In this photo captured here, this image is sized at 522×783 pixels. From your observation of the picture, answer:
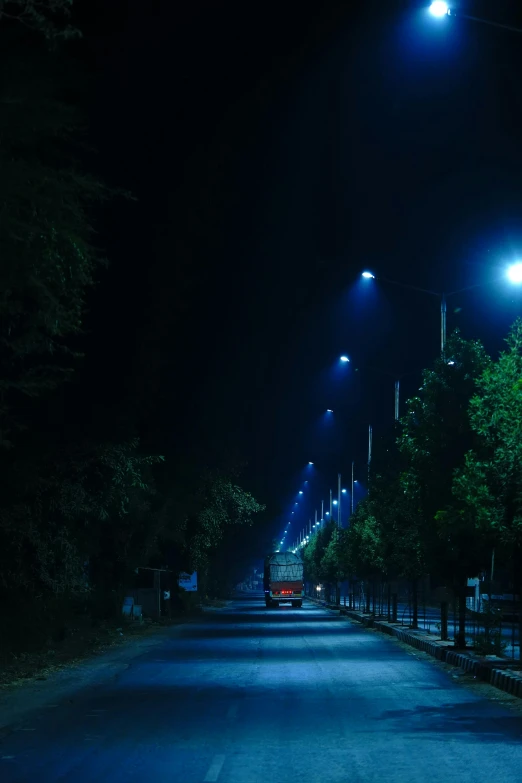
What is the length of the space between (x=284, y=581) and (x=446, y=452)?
69.6 metres

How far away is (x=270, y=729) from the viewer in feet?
52.0

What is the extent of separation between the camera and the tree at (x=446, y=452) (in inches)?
1161

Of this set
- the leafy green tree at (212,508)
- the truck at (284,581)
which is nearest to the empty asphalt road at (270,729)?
the leafy green tree at (212,508)

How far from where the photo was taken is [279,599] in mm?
97062

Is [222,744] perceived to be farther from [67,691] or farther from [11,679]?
[11,679]

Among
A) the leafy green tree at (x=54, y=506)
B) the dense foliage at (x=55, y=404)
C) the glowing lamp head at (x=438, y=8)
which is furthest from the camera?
the leafy green tree at (x=54, y=506)

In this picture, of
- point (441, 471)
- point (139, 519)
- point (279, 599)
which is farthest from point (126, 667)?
point (279, 599)

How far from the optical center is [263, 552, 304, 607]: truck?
9700cm

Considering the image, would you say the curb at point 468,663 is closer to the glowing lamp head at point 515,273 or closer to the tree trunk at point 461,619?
the tree trunk at point 461,619

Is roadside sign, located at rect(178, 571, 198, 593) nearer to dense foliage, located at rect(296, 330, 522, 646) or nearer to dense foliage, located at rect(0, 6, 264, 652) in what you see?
dense foliage, located at rect(0, 6, 264, 652)

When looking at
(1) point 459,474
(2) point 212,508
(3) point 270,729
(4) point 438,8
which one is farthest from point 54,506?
(2) point 212,508

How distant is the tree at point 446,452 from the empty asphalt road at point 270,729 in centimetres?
350

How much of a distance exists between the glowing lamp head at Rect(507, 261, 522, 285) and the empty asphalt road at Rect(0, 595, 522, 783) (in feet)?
24.7

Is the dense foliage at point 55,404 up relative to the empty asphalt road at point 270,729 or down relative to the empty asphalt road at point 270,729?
up
